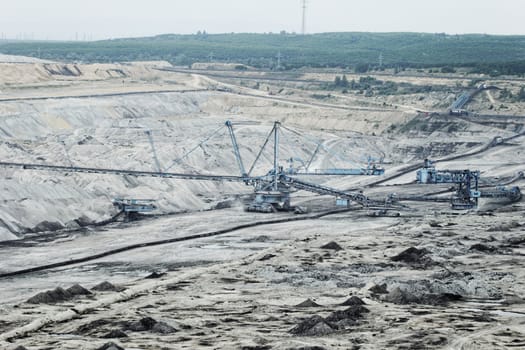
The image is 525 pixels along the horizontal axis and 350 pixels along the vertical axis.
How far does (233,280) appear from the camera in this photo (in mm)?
57312

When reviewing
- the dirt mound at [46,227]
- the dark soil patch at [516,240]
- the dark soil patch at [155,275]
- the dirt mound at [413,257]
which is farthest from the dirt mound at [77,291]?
the dark soil patch at [516,240]

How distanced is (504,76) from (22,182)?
93015 mm

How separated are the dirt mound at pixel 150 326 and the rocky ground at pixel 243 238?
100 mm

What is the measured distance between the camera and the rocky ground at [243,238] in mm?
45000

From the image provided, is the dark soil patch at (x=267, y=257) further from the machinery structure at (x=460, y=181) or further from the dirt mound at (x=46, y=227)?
the machinery structure at (x=460, y=181)

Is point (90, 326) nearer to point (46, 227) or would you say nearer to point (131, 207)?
point (46, 227)

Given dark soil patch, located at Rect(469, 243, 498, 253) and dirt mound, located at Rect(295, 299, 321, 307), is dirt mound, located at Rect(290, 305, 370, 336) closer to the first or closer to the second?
dirt mound, located at Rect(295, 299, 321, 307)

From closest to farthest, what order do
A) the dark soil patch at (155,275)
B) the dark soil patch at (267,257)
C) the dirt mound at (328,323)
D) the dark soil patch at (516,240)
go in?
the dirt mound at (328,323), the dark soil patch at (155,275), the dark soil patch at (267,257), the dark soil patch at (516,240)

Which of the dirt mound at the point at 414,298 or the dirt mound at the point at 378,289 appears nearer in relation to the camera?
the dirt mound at the point at 414,298

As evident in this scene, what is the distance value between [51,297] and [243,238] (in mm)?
25943

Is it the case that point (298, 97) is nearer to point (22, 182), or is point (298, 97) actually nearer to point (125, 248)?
point (22, 182)

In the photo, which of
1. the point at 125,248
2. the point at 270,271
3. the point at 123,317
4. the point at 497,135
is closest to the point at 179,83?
the point at 497,135

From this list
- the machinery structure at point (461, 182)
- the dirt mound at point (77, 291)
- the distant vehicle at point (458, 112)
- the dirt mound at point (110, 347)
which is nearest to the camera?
the dirt mound at point (110, 347)

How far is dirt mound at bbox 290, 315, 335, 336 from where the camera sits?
43219 mm
